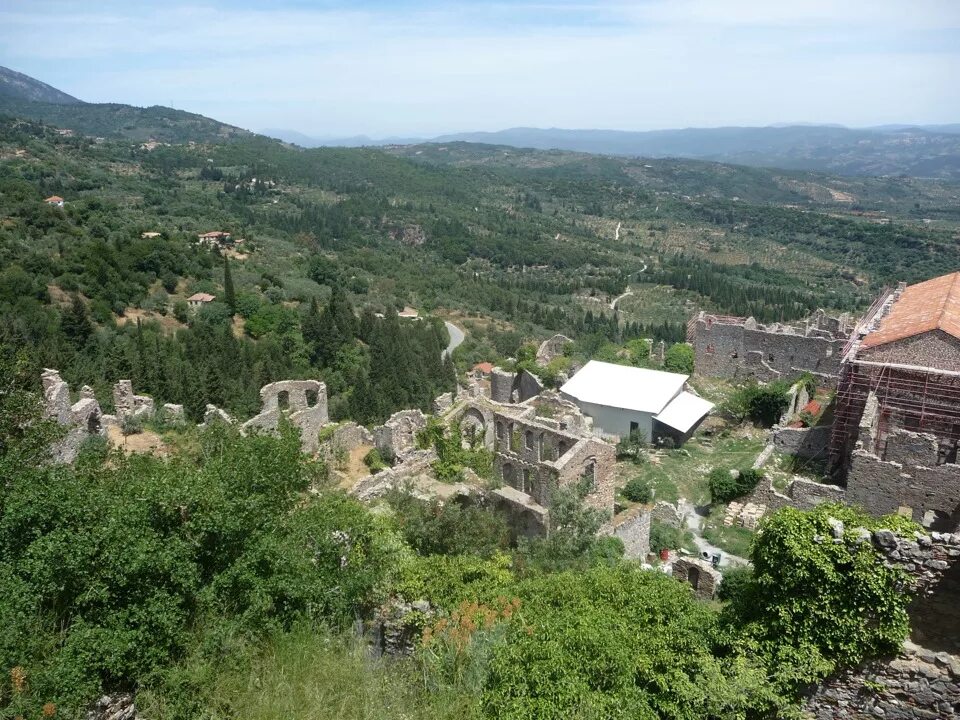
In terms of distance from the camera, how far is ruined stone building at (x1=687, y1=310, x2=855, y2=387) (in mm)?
30609

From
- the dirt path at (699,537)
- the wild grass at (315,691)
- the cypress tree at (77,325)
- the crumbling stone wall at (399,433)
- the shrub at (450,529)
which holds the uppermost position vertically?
the wild grass at (315,691)

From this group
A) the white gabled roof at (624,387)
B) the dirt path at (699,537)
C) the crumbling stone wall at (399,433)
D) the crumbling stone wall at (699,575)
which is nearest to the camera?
the crumbling stone wall at (699,575)

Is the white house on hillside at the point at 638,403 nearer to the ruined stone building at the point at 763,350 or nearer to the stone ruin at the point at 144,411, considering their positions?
the ruined stone building at the point at 763,350

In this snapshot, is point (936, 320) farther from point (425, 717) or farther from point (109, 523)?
point (109, 523)

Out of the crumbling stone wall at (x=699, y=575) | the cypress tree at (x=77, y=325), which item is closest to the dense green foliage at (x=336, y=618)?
the crumbling stone wall at (x=699, y=575)

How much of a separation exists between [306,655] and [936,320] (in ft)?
69.2

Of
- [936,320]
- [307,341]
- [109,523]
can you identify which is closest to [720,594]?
[936,320]

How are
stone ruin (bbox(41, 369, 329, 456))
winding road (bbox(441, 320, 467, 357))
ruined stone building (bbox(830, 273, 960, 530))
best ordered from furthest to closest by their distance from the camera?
winding road (bbox(441, 320, 467, 357)) → ruined stone building (bbox(830, 273, 960, 530)) → stone ruin (bbox(41, 369, 329, 456))

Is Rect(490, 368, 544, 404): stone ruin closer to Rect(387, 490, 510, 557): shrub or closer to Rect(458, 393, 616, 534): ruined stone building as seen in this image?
Rect(458, 393, 616, 534): ruined stone building

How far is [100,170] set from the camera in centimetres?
10138

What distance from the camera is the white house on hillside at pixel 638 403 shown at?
27172mm

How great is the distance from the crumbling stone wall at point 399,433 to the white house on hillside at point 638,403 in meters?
9.37

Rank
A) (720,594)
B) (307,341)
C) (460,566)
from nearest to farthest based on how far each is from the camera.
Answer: (460,566), (720,594), (307,341)

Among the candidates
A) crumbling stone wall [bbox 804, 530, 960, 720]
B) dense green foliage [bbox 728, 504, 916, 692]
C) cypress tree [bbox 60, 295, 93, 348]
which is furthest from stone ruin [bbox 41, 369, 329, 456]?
cypress tree [bbox 60, 295, 93, 348]
